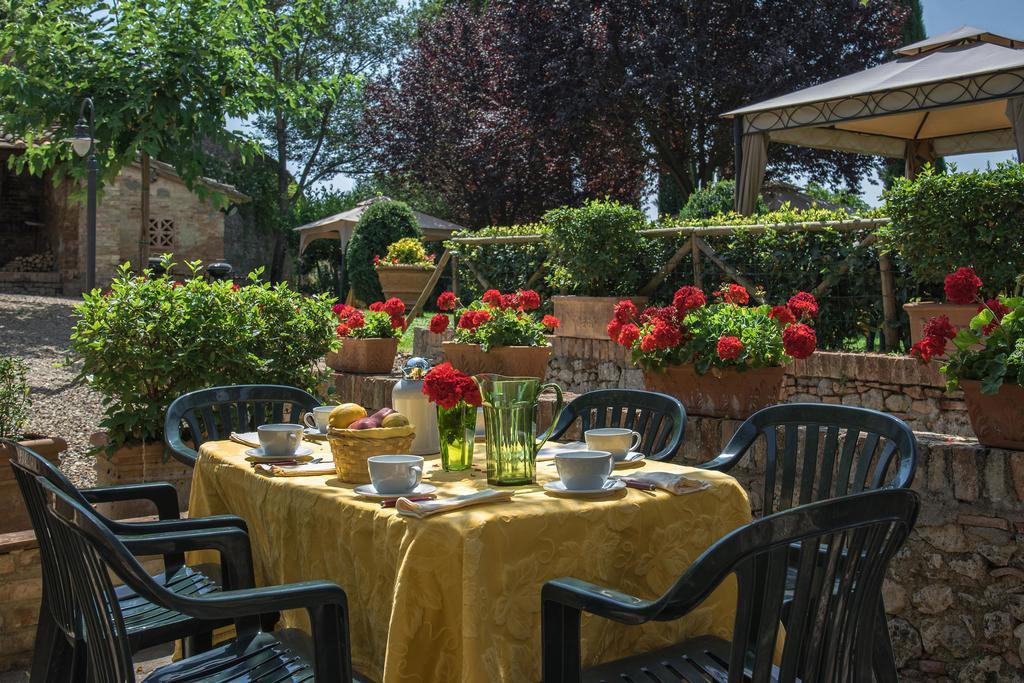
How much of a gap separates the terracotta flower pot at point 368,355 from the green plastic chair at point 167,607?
399cm

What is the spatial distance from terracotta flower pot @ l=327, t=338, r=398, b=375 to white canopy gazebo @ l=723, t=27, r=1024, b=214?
17.3ft

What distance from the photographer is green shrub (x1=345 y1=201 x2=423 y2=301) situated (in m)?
17.7

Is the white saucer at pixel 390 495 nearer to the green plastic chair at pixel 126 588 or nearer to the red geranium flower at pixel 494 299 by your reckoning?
the green plastic chair at pixel 126 588

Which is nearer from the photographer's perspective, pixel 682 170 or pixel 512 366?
pixel 512 366

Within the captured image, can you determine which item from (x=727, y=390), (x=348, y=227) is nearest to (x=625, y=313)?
(x=727, y=390)

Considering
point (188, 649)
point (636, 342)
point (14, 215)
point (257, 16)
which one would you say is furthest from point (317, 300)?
point (14, 215)

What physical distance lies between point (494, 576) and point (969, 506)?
77.1 inches

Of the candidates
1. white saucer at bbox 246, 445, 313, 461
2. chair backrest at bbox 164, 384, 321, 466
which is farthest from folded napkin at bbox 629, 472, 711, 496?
chair backrest at bbox 164, 384, 321, 466

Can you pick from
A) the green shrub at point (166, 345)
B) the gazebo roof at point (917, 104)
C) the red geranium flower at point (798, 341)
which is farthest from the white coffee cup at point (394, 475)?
the gazebo roof at point (917, 104)

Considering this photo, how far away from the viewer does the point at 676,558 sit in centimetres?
219

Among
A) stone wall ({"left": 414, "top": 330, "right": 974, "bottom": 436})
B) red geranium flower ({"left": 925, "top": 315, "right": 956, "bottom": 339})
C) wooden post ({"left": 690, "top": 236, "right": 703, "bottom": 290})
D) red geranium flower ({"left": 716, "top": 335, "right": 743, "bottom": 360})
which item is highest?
wooden post ({"left": 690, "top": 236, "right": 703, "bottom": 290})

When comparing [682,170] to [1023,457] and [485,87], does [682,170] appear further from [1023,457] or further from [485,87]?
[1023,457]

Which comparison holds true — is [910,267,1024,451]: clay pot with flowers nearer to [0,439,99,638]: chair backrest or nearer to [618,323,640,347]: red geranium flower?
[618,323,640,347]: red geranium flower

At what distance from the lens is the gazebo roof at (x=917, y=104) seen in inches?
333
